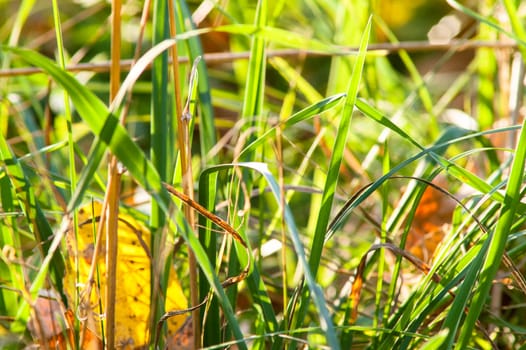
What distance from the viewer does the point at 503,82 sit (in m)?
1.08

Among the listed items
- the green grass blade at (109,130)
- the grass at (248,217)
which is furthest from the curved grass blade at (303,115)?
the green grass blade at (109,130)

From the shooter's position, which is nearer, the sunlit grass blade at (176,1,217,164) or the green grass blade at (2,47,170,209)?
the green grass blade at (2,47,170,209)

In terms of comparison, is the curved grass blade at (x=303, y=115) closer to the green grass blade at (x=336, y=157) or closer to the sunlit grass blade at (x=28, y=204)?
the green grass blade at (x=336, y=157)

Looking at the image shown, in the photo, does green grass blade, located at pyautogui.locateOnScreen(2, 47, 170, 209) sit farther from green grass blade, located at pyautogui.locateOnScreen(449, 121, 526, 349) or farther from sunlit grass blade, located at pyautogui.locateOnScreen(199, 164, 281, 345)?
green grass blade, located at pyautogui.locateOnScreen(449, 121, 526, 349)

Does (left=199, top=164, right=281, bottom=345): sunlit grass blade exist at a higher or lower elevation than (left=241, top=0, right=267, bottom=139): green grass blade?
lower

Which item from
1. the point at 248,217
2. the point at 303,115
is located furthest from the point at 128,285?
the point at 303,115

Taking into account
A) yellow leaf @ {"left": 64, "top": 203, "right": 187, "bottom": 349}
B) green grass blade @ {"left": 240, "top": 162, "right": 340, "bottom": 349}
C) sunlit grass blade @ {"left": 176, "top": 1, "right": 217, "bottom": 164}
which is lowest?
yellow leaf @ {"left": 64, "top": 203, "right": 187, "bottom": 349}

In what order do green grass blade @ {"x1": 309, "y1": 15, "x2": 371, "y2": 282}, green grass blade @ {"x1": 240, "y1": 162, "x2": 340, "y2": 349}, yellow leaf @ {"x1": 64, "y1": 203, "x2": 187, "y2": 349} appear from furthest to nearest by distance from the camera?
1. yellow leaf @ {"x1": 64, "y1": 203, "x2": 187, "y2": 349}
2. green grass blade @ {"x1": 309, "y1": 15, "x2": 371, "y2": 282}
3. green grass blade @ {"x1": 240, "y1": 162, "x2": 340, "y2": 349}

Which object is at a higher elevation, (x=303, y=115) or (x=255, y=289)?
(x=303, y=115)

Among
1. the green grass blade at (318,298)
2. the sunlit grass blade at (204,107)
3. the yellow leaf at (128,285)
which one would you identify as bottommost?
the yellow leaf at (128,285)

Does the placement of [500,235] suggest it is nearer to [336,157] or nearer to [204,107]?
[336,157]

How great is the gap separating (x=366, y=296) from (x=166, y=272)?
12.3 inches

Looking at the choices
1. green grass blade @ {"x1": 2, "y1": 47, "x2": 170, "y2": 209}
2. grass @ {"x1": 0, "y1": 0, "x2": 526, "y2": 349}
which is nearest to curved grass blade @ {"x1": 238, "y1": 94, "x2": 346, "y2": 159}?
grass @ {"x1": 0, "y1": 0, "x2": 526, "y2": 349}

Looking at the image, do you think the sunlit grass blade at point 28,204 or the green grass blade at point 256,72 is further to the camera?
the green grass blade at point 256,72
